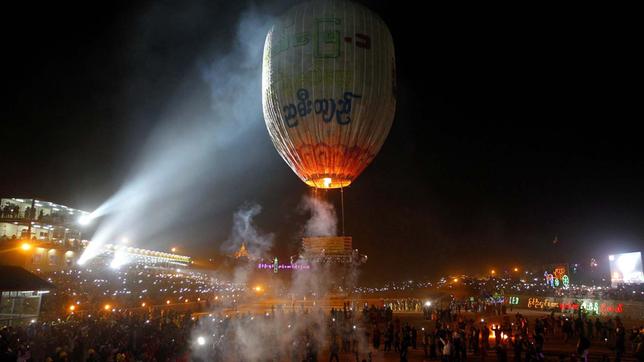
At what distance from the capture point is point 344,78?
13.8 meters

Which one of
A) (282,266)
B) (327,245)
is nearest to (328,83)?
(327,245)

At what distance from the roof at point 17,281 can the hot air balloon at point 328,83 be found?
538 inches

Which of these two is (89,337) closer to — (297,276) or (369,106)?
(369,106)

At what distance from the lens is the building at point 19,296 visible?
18.9 meters

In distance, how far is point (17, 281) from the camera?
18984mm

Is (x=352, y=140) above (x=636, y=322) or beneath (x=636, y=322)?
above

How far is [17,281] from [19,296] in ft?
17.5

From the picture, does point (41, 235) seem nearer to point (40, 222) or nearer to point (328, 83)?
point (40, 222)

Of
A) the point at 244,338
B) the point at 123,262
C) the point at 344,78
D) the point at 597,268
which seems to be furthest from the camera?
the point at 597,268

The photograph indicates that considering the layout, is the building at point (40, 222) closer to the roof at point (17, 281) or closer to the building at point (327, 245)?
the roof at point (17, 281)

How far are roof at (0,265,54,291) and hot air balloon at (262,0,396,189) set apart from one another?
1367cm

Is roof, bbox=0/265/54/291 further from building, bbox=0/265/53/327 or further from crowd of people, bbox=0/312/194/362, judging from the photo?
crowd of people, bbox=0/312/194/362

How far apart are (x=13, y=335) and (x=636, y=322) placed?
2840 centimetres

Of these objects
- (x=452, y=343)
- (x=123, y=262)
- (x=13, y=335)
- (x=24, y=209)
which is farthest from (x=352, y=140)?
(x=123, y=262)
